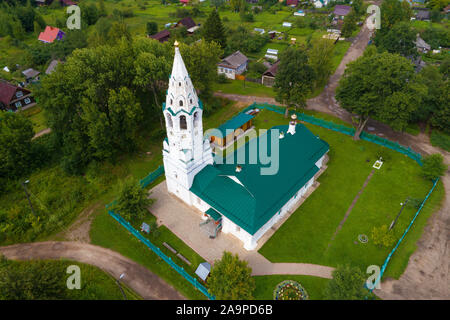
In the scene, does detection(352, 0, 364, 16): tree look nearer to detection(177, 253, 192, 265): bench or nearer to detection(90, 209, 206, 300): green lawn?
detection(90, 209, 206, 300): green lawn

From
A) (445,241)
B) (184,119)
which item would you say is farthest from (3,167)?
(445,241)

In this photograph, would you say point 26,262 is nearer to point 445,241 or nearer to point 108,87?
point 108,87

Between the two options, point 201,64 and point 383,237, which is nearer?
point 383,237

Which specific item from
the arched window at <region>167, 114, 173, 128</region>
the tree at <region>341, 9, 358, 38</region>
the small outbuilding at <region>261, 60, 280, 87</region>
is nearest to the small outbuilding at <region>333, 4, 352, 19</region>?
the tree at <region>341, 9, 358, 38</region>

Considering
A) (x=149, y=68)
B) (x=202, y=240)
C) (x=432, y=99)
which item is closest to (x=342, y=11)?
(x=432, y=99)

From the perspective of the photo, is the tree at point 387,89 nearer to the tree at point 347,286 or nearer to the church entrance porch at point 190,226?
the tree at point 347,286

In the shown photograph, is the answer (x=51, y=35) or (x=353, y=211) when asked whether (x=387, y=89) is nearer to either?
(x=353, y=211)
